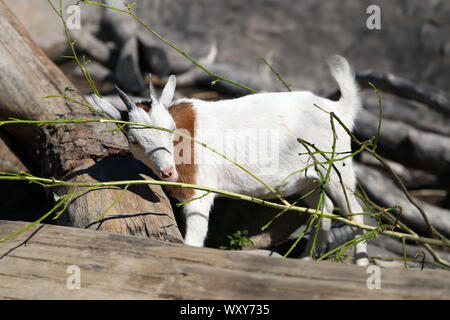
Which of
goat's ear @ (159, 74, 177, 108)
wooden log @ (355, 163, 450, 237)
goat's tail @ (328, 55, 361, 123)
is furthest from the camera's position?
wooden log @ (355, 163, 450, 237)

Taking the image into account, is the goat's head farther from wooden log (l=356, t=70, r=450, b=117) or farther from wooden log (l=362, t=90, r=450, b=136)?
wooden log (l=362, t=90, r=450, b=136)

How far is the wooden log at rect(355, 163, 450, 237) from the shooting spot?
18.2 ft

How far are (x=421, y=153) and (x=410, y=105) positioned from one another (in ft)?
10.5

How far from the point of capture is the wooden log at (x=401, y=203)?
554cm

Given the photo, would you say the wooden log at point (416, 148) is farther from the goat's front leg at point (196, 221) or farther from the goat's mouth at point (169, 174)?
the goat's mouth at point (169, 174)

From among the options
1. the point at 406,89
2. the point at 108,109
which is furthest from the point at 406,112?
the point at 108,109

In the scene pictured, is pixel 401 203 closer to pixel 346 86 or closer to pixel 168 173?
pixel 346 86

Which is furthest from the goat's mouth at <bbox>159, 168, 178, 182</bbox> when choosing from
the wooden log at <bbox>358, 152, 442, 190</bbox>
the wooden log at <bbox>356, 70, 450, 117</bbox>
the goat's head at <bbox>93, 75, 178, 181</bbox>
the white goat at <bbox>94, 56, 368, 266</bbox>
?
the wooden log at <bbox>358, 152, 442, 190</bbox>

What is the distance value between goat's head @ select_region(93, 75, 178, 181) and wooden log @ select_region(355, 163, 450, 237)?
348 centimetres

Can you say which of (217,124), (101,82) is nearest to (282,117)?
(217,124)

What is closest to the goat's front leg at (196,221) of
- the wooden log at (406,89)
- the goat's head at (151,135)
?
the goat's head at (151,135)
